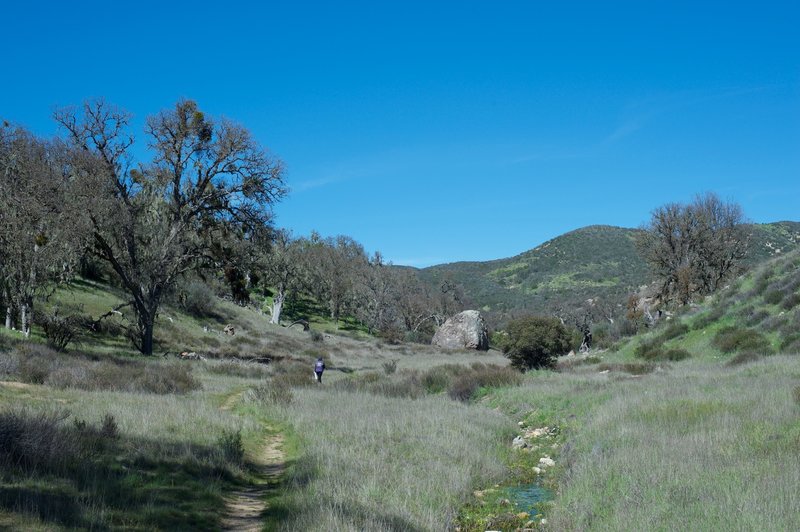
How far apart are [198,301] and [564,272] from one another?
114119 millimetres

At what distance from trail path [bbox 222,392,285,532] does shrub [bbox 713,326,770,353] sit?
21.6 metres

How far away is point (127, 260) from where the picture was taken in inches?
1076

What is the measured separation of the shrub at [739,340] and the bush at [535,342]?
23.5 ft

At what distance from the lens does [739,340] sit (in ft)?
Result: 85.9

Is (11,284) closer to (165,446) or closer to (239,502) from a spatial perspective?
(165,446)

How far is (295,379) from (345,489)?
52.5 feet

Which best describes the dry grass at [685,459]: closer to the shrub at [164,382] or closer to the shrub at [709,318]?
the shrub at [164,382]

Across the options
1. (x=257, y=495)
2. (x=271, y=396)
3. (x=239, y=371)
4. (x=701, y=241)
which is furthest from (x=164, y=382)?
(x=701, y=241)

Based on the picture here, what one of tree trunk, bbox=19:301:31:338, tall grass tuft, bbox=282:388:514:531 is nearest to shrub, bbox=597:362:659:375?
tall grass tuft, bbox=282:388:514:531

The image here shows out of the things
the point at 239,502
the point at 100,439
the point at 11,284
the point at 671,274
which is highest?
the point at 671,274

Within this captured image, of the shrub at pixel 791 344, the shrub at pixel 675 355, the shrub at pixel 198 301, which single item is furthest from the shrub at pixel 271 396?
the shrub at pixel 198 301

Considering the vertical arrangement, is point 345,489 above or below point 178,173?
below

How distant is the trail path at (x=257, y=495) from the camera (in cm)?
709

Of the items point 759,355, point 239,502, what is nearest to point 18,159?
point 239,502
